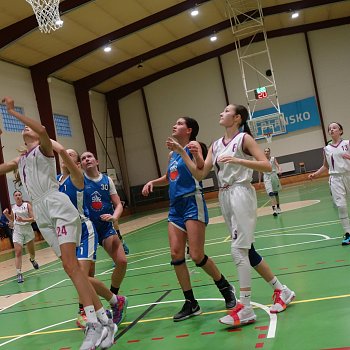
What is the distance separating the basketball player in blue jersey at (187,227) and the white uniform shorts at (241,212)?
0.47 meters

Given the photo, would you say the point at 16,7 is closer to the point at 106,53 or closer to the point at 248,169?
the point at 106,53

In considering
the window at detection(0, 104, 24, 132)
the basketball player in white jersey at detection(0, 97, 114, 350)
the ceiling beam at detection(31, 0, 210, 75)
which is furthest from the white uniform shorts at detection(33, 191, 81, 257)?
the ceiling beam at detection(31, 0, 210, 75)

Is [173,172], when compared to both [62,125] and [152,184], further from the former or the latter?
[62,125]

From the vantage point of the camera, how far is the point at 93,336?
3.88m

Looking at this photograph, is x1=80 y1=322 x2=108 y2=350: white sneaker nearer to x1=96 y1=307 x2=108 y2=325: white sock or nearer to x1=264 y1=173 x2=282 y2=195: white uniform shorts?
x1=96 y1=307 x2=108 y2=325: white sock

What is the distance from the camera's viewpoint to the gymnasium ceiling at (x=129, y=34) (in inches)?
682

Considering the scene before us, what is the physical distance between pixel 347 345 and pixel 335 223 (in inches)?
254

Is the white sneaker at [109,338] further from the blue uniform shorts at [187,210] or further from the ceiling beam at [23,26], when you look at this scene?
the ceiling beam at [23,26]

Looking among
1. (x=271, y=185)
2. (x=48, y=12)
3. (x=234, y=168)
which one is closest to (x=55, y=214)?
(x=234, y=168)

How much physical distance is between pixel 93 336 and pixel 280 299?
1818 millimetres

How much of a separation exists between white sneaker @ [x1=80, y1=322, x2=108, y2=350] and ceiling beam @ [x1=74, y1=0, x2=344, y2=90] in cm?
2211

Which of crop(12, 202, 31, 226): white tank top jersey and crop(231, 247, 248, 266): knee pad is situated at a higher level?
crop(12, 202, 31, 226): white tank top jersey

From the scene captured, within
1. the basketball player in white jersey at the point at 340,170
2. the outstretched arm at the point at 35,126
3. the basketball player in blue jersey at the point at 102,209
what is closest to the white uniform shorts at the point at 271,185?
the basketball player in white jersey at the point at 340,170

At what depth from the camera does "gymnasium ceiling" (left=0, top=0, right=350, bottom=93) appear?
17.3 metres
